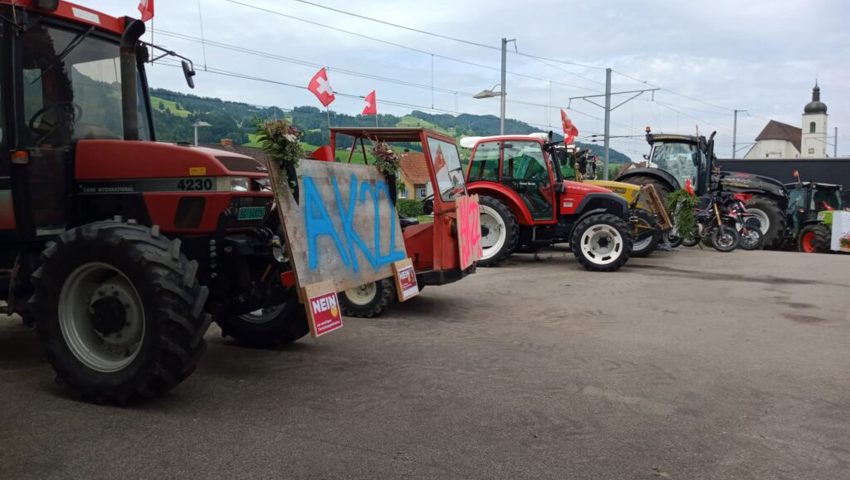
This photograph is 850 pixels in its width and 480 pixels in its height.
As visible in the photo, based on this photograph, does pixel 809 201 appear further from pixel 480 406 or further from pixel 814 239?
pixel 480 406

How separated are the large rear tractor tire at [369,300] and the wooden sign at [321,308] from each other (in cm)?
256

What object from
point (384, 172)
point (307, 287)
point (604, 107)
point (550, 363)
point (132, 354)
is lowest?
point (550, 363)

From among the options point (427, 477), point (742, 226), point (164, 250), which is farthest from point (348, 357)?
point (742, 226)

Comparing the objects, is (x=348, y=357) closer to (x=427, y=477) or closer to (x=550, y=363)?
(x=550, y=363)

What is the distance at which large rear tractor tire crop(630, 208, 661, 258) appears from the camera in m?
12.8

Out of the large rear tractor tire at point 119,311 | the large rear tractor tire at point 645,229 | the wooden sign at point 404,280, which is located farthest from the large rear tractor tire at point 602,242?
the large rear tractor tire at point 119,311

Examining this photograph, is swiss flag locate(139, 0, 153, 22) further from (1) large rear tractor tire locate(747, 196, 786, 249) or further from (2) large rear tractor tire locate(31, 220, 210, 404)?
(1) large rear tractor tire locate(747, 196, 786, 249)

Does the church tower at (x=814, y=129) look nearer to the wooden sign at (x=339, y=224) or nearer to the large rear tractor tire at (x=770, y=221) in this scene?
the large rear tractor tire at (x=770, y=221)

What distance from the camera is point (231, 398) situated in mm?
4285

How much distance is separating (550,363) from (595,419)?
132 cm

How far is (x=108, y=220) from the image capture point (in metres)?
4.43

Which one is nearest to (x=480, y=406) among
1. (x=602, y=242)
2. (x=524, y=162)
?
(x=602, y=242)

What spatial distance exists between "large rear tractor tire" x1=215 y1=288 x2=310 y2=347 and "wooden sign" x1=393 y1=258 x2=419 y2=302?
837 mm

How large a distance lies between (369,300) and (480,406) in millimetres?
3007
